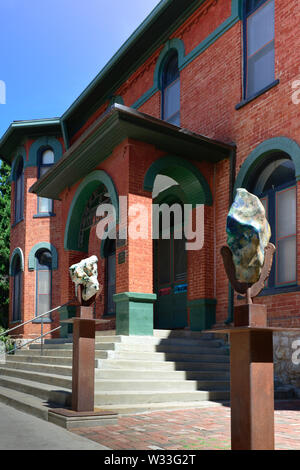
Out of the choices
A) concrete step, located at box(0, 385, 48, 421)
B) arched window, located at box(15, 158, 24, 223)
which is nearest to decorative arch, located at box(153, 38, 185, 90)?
arched window, located at box(15, 158, 24, 223)

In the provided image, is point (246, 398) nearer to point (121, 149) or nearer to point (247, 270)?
point (247, 270)

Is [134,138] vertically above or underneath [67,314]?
above

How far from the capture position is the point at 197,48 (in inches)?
473

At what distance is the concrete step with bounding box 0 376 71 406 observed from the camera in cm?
724

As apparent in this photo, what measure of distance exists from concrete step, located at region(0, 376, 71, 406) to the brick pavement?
3.34 ft

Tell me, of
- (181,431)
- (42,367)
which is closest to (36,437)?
(181,431)

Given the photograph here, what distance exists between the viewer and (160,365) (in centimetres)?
861

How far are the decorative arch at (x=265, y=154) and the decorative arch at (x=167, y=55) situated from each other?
12.6 ft

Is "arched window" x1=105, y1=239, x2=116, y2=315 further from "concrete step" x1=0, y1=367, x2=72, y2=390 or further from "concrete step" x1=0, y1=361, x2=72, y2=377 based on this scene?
"concrete step" x1=0, y1=367, x2=72, y2=390

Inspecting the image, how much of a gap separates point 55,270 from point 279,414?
1232 centimetres

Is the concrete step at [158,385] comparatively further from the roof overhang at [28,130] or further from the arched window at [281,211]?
the roof overhang at [28,130]

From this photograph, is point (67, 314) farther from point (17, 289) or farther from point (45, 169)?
point (45, 169)

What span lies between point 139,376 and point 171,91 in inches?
306

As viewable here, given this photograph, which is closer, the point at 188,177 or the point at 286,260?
the point at 286,260
